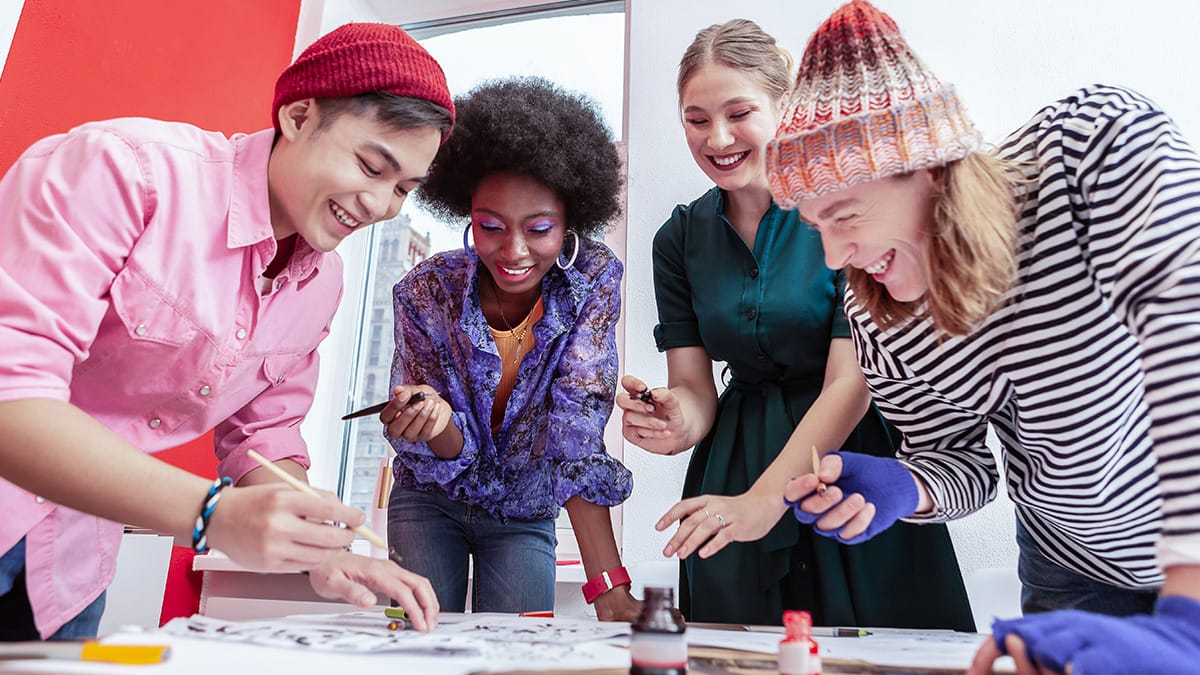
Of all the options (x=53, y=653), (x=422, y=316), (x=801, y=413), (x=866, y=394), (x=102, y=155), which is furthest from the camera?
(x=422, y=316)

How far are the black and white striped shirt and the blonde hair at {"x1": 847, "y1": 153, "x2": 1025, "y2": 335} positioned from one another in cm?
4

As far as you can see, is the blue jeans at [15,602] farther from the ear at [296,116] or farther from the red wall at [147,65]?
the red wall at [147,65]

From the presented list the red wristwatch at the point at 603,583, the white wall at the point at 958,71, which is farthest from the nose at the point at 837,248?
the white wall at the point at 958,71

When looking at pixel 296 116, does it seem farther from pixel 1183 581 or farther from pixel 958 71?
pixel 958 71

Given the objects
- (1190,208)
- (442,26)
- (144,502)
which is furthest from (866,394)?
(442,26)

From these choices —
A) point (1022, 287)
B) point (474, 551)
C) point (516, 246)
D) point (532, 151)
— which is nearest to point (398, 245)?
point (532, 151)

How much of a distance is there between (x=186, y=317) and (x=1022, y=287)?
98cm

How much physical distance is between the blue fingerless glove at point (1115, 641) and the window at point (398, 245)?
220 centimetres

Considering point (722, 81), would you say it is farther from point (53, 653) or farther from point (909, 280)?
point (53, 653)

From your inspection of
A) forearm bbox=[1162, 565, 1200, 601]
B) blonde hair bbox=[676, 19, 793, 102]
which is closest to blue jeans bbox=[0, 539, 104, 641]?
forearm bbox=[1162, 565, 1200, 601]

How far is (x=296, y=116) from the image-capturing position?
112cm

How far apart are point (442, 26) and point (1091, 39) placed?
6.62 feet

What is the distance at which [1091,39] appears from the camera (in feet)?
6.63

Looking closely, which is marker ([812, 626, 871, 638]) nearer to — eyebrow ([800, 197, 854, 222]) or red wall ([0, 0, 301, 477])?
eyebrow ([800, 197, 854, 222])
